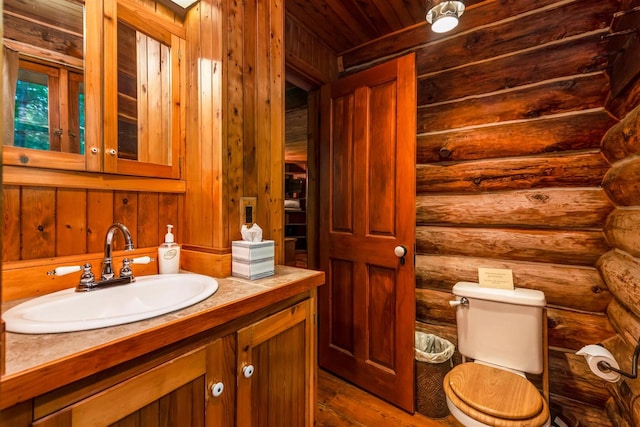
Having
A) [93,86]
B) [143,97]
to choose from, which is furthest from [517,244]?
[93,86]

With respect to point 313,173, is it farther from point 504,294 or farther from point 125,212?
point 504,294

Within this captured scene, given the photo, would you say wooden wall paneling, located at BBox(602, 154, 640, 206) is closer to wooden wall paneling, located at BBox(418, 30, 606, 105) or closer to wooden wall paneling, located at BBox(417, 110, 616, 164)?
wooden wall paneling, located at BBox(417, 110, 616, 164)

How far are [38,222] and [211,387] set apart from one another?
2.80 feet

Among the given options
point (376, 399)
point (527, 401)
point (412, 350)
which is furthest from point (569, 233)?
point (376, 399)

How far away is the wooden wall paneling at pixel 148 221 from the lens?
4.23 feet

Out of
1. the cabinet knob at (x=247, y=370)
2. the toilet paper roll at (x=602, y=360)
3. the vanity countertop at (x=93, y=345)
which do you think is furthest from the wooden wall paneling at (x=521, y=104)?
the cabinet knob at (x=247, y=370)

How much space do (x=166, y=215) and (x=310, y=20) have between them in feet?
5.44

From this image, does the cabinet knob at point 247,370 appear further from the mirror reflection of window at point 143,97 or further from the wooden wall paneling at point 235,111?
the mirror reflection of window at point 143,97

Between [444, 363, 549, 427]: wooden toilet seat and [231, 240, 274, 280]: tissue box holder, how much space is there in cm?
101

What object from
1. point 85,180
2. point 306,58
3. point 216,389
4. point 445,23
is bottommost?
point 216,389

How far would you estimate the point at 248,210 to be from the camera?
4.58 ft

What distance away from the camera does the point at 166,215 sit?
4.56 ft

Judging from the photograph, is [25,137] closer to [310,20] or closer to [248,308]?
[248,308]

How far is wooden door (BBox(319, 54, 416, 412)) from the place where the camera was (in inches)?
69.7
